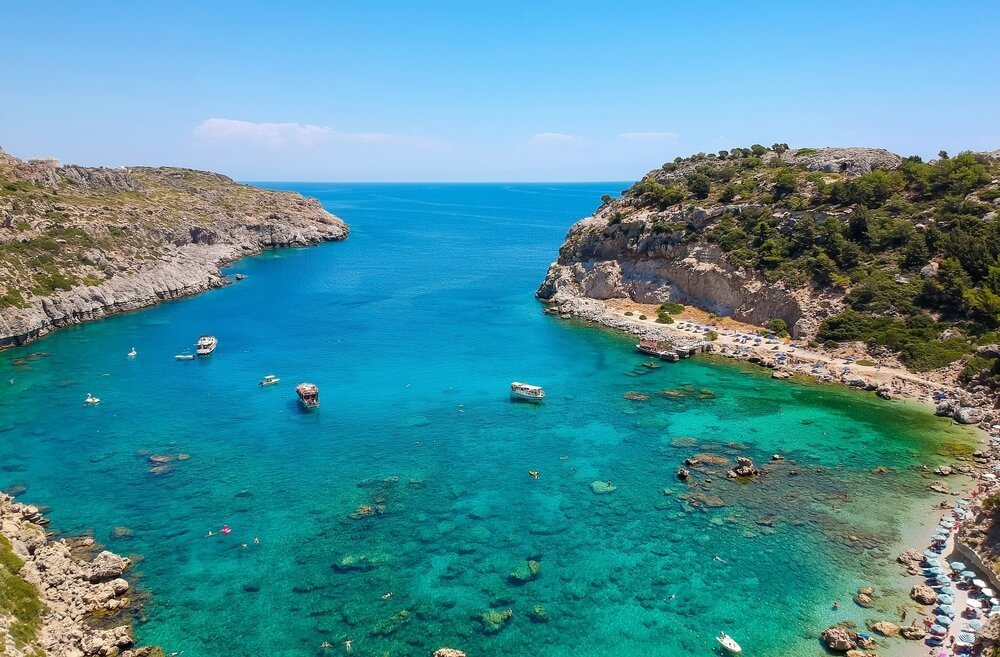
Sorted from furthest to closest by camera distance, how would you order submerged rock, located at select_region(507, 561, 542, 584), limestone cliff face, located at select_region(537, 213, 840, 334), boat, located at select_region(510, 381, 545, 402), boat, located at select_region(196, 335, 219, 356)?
limestone cliff face, located at select_region(537, 213, 840, 334)
boat, located at select_region(196, 335, 219, 356)
boat, located at select_region(510, 381, 545, 402)
submerged rock, located at select_region(507, 561, 542, 584)

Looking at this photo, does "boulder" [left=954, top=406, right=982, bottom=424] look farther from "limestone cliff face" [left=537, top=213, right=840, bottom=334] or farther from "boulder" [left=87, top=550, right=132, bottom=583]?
"boulder" [left=87, top=550, right=132, bottom=583]

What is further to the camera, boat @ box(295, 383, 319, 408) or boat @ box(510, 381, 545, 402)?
boat @ box(510, 381, 545, 402)

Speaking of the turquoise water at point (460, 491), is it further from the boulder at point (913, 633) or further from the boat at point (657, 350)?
the boat at point (657, 350)

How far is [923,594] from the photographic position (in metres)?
35.1

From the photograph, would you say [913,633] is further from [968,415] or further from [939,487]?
[968,415]

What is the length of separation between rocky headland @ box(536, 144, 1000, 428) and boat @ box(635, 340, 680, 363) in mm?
2775

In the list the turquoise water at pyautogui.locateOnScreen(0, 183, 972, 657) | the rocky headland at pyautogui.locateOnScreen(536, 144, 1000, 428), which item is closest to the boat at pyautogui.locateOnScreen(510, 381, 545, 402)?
the turquoise water at pyautogui.locateOnScreen(0, 183, 972, 657)

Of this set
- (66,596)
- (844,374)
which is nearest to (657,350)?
(844,374)

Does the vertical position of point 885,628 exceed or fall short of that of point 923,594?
it falls short

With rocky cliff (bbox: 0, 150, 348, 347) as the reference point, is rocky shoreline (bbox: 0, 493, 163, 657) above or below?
below

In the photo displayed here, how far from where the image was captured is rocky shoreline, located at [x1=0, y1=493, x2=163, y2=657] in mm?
30469

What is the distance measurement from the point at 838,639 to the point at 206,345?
78530mm

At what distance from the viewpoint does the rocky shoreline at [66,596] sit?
100.0ft

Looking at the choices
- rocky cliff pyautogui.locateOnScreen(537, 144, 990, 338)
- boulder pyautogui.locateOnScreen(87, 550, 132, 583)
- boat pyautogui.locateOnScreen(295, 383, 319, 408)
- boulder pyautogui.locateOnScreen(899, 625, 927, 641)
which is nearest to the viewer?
boulder pyautogui.locateOnScreen(899, 625, 927, 641)
